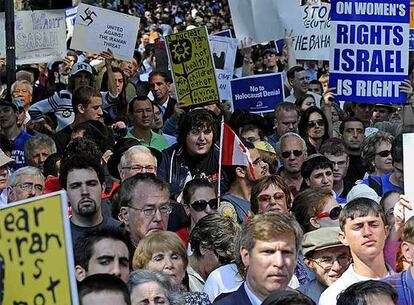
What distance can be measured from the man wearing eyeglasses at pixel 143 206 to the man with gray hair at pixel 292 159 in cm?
270

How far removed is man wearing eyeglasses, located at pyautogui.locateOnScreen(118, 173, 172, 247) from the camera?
24.7 ft

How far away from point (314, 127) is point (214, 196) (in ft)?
11.8

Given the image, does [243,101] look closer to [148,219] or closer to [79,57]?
[79,57]

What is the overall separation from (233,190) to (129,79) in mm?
6875

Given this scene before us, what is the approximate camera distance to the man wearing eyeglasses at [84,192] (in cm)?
766

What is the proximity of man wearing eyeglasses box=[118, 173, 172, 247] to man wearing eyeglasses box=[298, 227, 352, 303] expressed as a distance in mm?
858

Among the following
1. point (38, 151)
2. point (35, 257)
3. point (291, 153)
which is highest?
point (35, 257)

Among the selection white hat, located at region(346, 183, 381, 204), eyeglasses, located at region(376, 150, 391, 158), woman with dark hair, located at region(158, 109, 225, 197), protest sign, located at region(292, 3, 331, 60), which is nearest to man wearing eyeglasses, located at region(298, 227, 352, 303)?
white hat, located at region(346, 183, 381, 204)

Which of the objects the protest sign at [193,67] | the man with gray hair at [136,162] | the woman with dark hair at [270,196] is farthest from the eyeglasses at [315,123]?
the woman with dark hair at [270,196]

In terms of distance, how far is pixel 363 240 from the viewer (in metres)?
6.94

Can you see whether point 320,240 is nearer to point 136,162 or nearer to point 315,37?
point 136,162

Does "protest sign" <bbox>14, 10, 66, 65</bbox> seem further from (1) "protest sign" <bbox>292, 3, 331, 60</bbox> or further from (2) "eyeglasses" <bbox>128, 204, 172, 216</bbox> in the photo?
(2) "eyeglasses" <bbox>128, 204, 172, 216</bbox>

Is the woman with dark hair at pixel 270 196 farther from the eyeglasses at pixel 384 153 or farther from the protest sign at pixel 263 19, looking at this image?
the protest sign at pixel 263 19

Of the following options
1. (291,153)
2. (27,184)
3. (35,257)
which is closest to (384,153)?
(291,153)
